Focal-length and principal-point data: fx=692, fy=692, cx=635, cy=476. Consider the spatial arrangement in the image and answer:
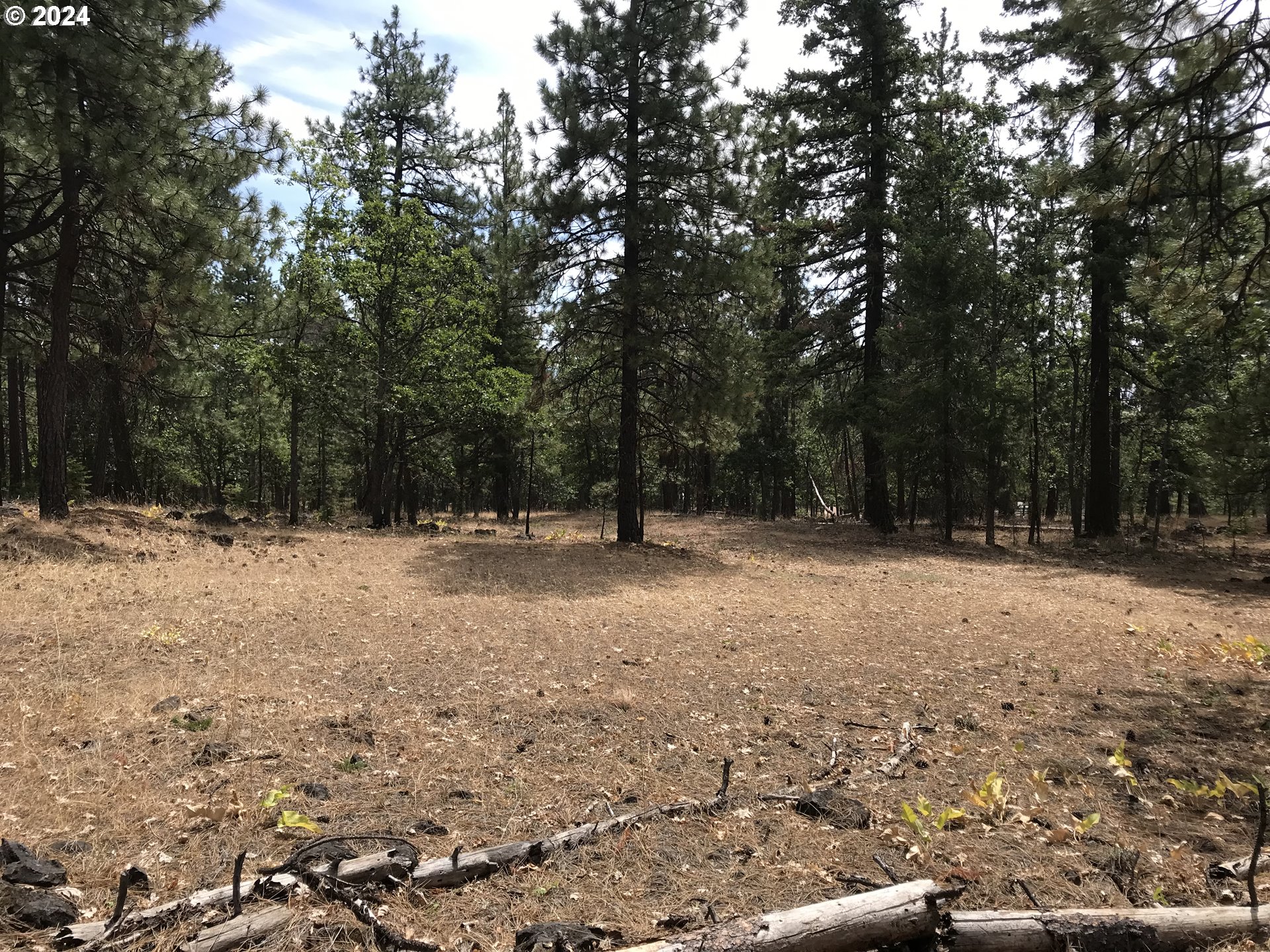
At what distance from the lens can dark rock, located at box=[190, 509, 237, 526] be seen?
14086mm

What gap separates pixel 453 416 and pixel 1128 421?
19965mm

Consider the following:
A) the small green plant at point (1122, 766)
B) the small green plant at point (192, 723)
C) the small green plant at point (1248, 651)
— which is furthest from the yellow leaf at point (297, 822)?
the small green plant at point (1248, 651)

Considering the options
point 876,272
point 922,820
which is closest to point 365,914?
point 922,820

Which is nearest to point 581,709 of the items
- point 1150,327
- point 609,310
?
point 609,310

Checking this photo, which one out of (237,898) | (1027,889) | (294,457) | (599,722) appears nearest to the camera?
(237,898)

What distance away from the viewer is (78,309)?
13.1 m

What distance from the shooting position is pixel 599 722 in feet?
17.3

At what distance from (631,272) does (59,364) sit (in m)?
9.80

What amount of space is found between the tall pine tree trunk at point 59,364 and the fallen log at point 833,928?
42.7ft

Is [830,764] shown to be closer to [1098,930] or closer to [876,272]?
[1098,930]

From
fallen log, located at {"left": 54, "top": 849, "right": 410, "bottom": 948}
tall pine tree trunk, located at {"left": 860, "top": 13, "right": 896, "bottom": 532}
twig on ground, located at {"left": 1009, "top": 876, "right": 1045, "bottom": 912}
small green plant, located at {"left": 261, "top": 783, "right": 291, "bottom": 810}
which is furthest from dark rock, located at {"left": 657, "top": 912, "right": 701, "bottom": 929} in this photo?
tall pine tree trunk, located at {"left": 860, "top": 13, "right": 896, "bottom": 532}

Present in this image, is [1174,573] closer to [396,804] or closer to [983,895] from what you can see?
[983,895]

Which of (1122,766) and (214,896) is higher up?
(214,896)

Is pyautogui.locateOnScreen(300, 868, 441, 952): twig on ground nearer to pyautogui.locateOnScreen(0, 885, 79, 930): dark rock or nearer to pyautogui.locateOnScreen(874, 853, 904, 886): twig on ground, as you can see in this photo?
pyautogui.locateOnScreen(0, 885, 79, 930): dark rock
